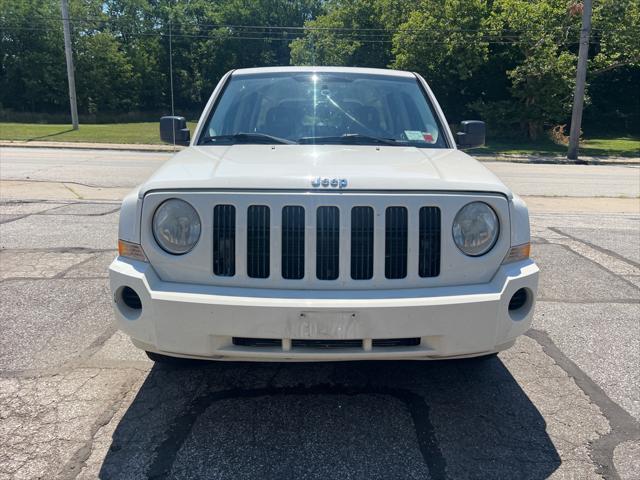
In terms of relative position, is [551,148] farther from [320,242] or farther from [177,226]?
[177,226]

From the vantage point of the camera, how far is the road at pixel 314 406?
2707mm

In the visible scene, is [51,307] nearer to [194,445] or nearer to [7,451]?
[7,451]

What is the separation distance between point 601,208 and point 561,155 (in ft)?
52.4

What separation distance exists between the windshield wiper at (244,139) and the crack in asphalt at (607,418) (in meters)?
2.38

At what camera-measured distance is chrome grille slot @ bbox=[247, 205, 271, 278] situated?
107 inches

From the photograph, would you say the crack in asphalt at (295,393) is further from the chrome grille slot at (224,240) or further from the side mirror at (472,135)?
the side mirror at (472,135)

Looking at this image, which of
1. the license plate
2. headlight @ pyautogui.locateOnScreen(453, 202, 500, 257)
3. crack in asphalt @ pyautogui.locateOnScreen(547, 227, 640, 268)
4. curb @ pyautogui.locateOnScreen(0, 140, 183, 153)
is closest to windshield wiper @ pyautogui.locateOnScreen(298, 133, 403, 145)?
headlight @ pyautogui.locateOnScreen(453, 202, 500, 257)

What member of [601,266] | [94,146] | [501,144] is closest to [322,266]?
[601,266]

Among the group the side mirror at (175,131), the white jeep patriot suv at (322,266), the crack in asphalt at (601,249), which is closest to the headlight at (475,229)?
A: the white jeep patriot suv at (322,266)

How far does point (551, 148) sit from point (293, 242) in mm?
28237

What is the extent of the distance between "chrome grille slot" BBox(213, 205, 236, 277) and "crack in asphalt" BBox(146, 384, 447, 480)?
0.89 metres

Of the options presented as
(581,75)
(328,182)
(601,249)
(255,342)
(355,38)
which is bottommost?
(601,249)

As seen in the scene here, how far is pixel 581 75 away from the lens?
2191 centimetres

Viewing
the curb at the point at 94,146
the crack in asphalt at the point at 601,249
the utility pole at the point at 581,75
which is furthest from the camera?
the curb at the point at 94,146
